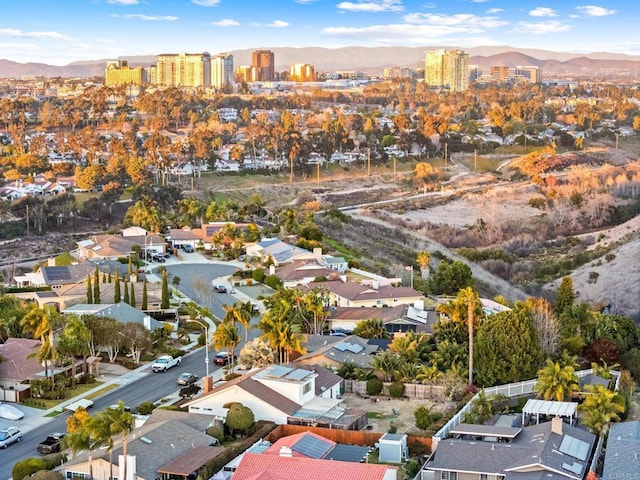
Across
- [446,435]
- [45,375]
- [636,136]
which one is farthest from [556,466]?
[636,136]

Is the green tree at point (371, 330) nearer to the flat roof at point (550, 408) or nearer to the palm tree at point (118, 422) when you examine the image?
the flat roof at point (550, 408)

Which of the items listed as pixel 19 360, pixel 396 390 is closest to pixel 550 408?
pixel 396 390

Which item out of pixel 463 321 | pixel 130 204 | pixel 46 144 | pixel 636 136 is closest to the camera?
pixel 463 321

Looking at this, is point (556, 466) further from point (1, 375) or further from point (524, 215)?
point (524, 215)

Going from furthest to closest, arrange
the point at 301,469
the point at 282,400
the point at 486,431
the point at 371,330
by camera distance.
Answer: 1. the point at 371,330
2. the point at 282,400
3. the point at 486,431
4. the point at 301,469

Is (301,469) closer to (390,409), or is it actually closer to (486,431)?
(486,431)

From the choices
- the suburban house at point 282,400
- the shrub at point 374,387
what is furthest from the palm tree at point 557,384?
the suburban house at point 282,400

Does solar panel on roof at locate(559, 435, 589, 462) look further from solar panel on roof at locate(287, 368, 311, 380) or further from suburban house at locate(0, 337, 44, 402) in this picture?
suburban house at locate(0, 337, 44, 402)
